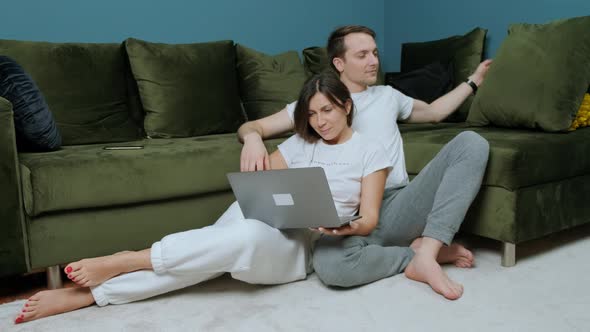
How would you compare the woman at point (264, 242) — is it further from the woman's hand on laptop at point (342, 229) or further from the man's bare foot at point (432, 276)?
the man's bare foot at point (432, 276)

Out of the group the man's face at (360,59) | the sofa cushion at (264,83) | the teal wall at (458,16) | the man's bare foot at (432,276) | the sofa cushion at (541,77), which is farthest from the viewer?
the sofa cushion at (264,83)

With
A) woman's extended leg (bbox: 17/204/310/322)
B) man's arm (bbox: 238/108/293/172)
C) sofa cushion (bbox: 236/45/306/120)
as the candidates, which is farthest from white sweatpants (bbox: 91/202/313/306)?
sofa cushion (bbox: 236/45/306/120)

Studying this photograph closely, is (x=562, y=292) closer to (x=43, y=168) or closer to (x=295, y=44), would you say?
(x=43, y=168)

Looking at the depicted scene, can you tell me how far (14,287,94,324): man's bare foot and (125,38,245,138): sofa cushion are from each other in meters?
1.07

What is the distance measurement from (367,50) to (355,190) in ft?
1.82

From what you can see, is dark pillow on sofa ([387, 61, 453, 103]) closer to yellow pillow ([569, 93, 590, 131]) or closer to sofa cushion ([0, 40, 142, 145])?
yellow pillow ([569, 93, 590, 131])

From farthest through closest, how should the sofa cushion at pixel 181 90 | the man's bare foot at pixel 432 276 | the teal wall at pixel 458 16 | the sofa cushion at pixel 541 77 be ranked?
the teal wall at pixel 458 16
the sofa cushion at pixel 181 90
the sofa cushion at pixel 541 77
the man's bare foot at pixel 432 276

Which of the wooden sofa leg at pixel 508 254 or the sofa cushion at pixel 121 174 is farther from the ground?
the sofa cushion at pixel 121 174

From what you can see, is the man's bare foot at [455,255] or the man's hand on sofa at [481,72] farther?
the man's hand on sofa at [481,72]

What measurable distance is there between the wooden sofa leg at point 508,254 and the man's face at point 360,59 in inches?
28.1

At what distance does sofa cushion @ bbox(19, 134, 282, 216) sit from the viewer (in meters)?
1.67

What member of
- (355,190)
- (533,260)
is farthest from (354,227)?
(533,260)

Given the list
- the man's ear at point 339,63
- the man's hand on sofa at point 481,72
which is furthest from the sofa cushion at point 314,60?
the man's ear at point 339,63

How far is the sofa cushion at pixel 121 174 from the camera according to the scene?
1671mm
